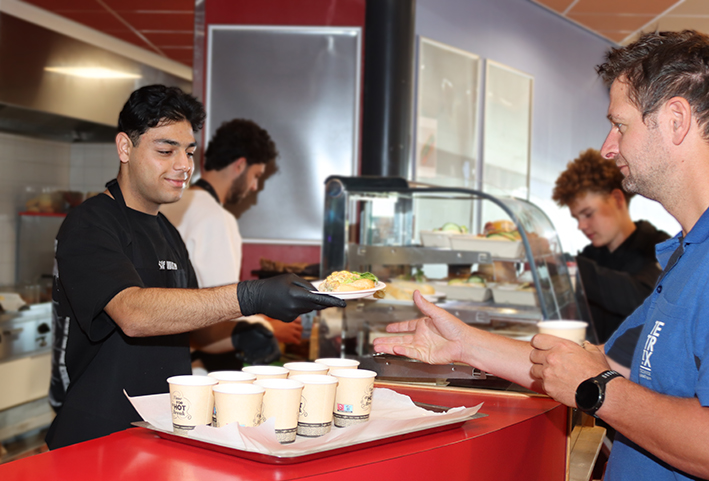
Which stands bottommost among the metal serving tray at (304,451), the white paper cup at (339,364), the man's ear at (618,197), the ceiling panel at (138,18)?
the metal serving tray at (304,451)

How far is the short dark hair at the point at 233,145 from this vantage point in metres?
3.62

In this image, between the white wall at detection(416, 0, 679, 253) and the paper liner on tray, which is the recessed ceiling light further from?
the paper liner on tray

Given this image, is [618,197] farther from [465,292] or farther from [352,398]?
[352,398]

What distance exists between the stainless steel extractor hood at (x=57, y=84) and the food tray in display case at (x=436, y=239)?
10.8 ft

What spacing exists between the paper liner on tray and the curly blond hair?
232 centimetres

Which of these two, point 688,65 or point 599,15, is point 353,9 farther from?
point 688,65

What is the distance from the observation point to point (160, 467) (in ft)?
3.73

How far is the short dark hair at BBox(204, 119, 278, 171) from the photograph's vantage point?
3.62 m

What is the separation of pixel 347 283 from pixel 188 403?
0.67 metres

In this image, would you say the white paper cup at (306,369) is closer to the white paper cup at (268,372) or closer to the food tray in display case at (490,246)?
the white paper cup at (268,372)

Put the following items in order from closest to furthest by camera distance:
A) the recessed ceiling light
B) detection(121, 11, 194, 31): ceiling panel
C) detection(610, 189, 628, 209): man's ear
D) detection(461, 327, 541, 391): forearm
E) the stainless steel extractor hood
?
detection(461, 327, 541, 391): forearm
detection(610, 189, 628, 209): man's ear
the stainless steel extractor hood
the recessed ceiling light
detection(121, 11, 194, 31): ceiling panel

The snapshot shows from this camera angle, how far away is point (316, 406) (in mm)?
1280

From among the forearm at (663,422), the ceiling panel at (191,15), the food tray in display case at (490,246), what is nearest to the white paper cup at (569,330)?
the food tray in display case at (490,246)

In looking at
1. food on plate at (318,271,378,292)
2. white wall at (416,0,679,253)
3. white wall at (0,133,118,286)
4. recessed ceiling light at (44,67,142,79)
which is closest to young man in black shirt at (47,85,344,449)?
food on plate at (318,271,378,292)
